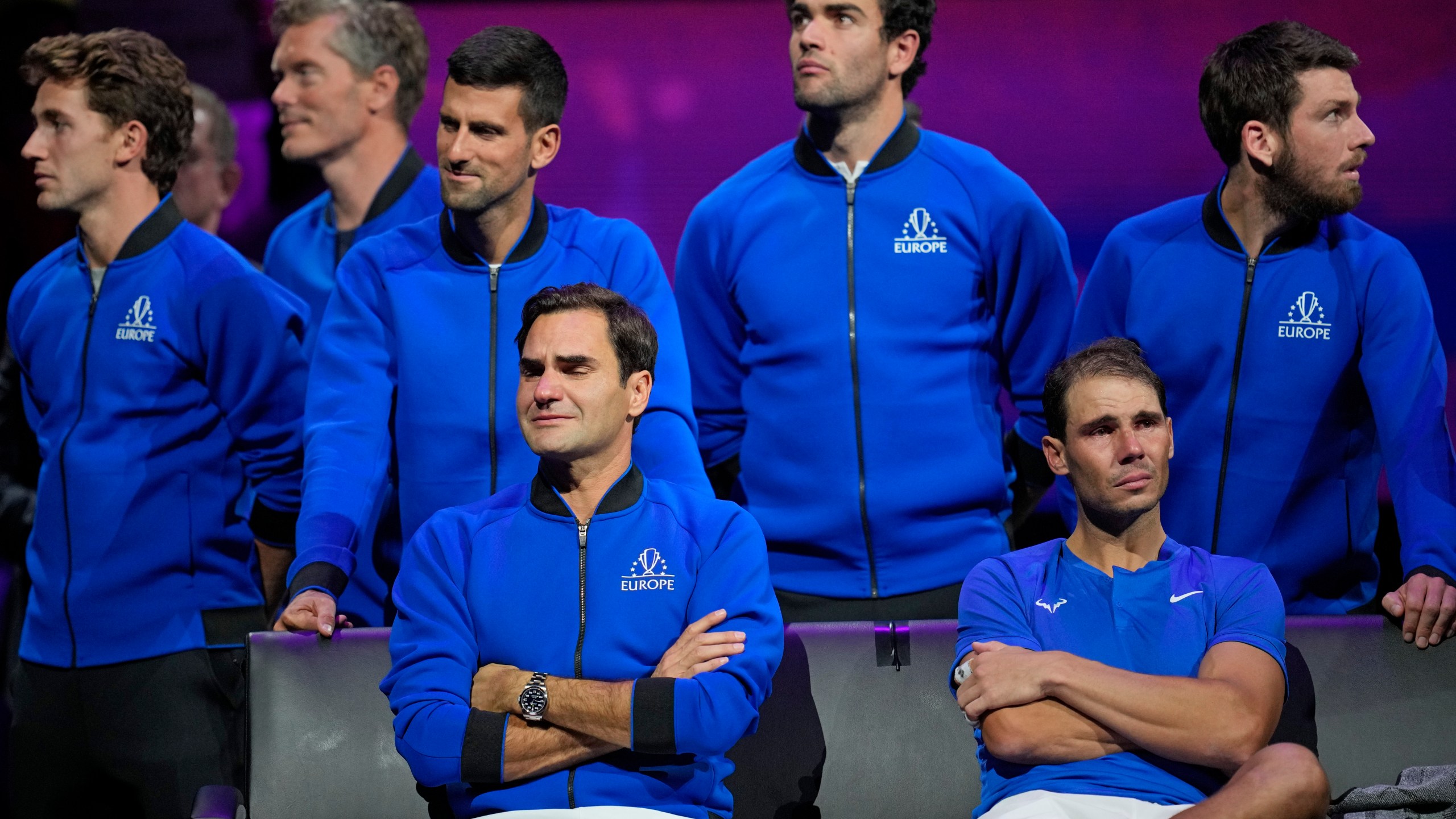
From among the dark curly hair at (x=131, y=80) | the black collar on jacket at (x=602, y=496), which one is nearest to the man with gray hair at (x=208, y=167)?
the dark curly hair at (x=131, y=80)

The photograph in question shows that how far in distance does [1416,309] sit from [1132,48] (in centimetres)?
177

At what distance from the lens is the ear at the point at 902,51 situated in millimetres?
3371

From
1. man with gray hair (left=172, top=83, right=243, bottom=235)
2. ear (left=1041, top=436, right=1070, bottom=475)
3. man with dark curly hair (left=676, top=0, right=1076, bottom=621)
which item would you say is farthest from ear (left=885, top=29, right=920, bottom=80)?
man with gray hair (left=172, top=83, right=243, bottom=235)

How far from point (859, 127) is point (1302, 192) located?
949 mm

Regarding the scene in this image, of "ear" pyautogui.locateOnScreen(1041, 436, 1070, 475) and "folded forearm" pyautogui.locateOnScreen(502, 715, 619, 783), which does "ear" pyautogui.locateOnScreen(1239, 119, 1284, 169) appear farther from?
"folded forearm" pyautogui.locateOnScreen(502, 715, 619, 783)

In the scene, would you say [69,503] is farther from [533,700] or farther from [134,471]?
[533,700]

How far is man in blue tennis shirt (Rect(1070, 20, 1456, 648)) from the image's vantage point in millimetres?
3090

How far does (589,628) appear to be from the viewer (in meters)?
2.55

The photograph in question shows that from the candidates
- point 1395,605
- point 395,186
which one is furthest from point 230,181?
point 1395,605

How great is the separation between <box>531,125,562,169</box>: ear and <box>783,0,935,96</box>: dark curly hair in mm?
662

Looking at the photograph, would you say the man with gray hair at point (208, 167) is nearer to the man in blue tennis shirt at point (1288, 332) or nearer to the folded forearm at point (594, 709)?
the folded forearm at point (594, 709)

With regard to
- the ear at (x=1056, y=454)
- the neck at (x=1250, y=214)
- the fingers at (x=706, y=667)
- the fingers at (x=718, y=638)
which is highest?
the neck at (x=1250, y=214)

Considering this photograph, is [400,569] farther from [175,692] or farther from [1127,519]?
[1127,519]

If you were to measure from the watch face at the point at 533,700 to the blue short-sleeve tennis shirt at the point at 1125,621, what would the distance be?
29.9 inches
